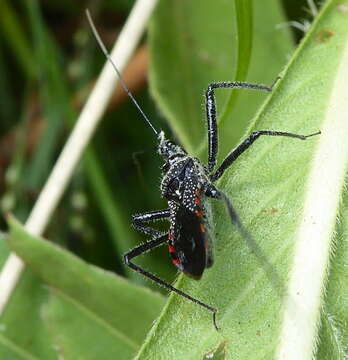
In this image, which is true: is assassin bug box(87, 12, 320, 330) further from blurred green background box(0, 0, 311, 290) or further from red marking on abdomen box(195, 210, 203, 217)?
blurred green background box(0, 0, 311, 290)

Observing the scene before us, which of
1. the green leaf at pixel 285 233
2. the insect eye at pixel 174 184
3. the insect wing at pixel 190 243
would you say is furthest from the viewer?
the insect eye at pixel 174 184

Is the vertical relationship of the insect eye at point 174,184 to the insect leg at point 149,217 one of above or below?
above

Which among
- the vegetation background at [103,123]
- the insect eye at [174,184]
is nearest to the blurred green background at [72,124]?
the vegetation background at [103,123]

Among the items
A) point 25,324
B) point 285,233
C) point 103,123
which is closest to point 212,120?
point 285,233

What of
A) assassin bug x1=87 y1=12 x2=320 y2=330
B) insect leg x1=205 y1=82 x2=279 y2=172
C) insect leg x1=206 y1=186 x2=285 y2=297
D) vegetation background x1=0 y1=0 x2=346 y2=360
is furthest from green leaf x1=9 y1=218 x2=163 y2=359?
insect leg x1=206 y1=186 x2=285 y2=297

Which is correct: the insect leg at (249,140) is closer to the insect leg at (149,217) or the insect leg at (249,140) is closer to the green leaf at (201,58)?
the insect leg at (149,217)

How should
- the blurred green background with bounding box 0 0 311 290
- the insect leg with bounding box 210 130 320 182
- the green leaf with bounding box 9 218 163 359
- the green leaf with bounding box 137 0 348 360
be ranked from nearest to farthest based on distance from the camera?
1. the green leaf with bounding box 137 0 348 360
2. the insect leg with bounding box 210 130 320 182
3. the green leaf with bounding box 9 218 163 359
4. the blurred green background with bounding box 0 0 311 290

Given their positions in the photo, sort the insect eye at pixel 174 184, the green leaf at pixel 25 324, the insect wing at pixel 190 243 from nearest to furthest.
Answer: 1. the insect wing at pixel 190 243
2. the insect eye at pixel 174 184
3. the green leaf at pixel 25 324

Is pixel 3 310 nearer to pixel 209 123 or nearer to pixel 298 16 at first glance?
pixel 209 123
